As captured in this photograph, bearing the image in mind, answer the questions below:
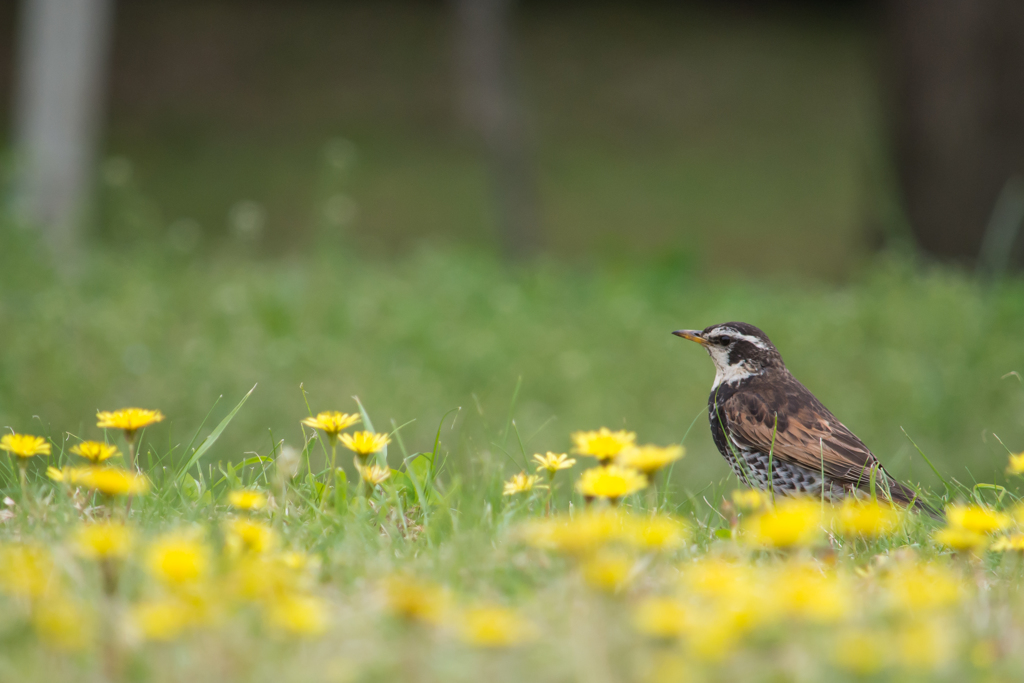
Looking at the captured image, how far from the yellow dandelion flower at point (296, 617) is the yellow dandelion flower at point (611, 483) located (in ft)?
2.15

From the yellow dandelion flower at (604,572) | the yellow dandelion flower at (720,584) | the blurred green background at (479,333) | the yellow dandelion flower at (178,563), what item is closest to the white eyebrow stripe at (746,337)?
the blurred green background at (479,333)

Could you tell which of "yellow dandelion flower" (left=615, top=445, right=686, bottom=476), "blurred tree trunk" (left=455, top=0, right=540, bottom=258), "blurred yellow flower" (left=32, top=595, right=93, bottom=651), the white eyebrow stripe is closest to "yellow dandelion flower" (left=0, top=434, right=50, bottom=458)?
"blurred yellow flower" (left=32, top=595, right=93, bottom=651)

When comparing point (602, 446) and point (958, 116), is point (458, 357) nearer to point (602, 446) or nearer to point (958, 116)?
point (602, 446)

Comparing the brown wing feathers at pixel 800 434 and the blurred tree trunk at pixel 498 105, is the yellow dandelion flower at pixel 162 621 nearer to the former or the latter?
the brown wing feathers at pixel 800 434

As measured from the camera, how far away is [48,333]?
5570mm

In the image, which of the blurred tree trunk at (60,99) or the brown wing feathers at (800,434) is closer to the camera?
the brown wing feathers at (800,434)

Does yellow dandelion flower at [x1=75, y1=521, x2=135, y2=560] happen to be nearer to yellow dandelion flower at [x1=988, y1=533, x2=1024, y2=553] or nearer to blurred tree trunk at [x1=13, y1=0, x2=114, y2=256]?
yellow dandelion flower at [x1=988, y1=533, x2=1024, y2=553]

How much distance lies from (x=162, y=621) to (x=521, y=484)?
53.6 inches

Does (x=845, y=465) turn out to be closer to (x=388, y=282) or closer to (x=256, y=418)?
(x=256, y=418)

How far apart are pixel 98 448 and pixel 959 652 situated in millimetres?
1810

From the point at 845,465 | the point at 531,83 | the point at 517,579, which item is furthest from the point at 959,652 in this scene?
the point at 531,83

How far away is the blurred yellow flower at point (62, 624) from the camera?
145cm

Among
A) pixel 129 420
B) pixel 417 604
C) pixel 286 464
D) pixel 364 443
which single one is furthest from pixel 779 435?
pixel 417 604

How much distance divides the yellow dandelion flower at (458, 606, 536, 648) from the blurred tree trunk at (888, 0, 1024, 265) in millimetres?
7307
